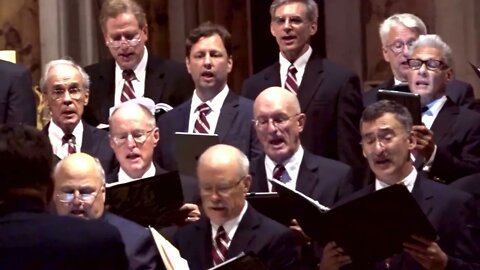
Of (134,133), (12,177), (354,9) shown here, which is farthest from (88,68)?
(12,177)

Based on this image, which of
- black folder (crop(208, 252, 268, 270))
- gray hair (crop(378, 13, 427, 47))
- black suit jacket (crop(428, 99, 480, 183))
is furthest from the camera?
gray hair (crop(378, 13, 427, 47))

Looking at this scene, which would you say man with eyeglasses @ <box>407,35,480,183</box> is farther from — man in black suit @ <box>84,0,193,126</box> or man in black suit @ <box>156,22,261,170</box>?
man in black suit @ <box>84,0,193,126</box>

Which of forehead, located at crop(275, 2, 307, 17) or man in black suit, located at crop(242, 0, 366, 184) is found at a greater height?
forehead, located at crop(275, 2, 307, 17)

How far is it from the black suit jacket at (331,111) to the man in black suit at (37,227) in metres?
2.44

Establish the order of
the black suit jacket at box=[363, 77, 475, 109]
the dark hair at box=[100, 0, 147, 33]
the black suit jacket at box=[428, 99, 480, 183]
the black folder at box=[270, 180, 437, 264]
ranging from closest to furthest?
1. the black folder at box=[270, 180, 437, 264]
2. the black suit jacket at box=[428, 99, 480, 183]
3. the black suit jacket at box=[363, 77, 475, 109]
4. the dark hair at box=[100, 0, 147, 33]

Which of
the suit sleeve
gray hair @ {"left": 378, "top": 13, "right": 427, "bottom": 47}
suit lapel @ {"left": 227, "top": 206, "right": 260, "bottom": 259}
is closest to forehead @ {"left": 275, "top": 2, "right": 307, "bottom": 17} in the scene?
gray hair @ {"left": 378, "top": 13, "right": 427, "bottom": 47}

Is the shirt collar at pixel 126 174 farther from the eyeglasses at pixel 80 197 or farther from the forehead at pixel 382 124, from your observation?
the forehead at pixel 382 124

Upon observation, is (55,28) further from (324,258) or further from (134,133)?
(324,258)

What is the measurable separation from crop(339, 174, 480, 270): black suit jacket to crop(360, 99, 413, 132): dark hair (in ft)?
0.83

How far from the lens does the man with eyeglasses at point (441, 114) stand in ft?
18.7

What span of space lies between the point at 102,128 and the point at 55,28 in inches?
71.8

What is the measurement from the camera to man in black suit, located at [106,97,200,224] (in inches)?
227

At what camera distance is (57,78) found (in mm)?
6148

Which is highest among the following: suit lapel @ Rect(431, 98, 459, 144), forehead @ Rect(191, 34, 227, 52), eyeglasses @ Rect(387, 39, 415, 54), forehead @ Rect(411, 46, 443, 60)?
forehead @ Rect(191, 34, 227, 52)
